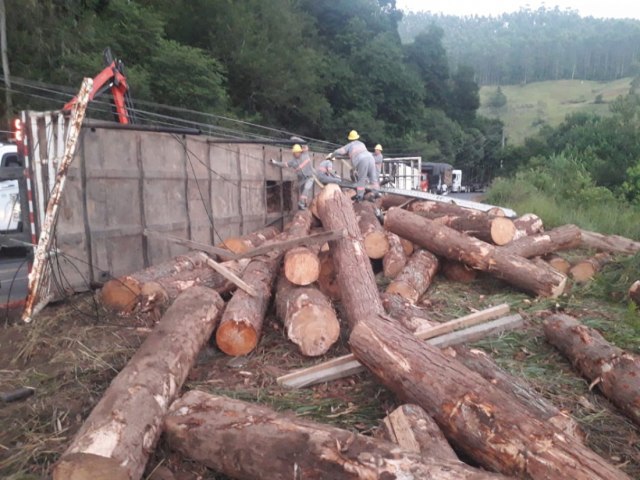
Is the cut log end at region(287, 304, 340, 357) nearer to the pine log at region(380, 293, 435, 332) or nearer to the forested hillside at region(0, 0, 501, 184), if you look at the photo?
the pine log at region(380, 293, 435, 332)

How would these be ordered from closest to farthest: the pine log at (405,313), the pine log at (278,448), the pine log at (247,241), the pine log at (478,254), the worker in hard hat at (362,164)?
the pine log at (278,448), the pine log at (405,313), the pine log at (478,254), the pine log at (247,241), the worker in hard hat at (362,164)

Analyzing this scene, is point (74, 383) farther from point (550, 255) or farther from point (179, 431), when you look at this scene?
point (550, 255)

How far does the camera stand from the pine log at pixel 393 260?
7.04 meters

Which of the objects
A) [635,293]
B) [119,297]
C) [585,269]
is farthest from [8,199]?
[635,293]

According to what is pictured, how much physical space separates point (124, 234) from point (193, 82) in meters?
15.7

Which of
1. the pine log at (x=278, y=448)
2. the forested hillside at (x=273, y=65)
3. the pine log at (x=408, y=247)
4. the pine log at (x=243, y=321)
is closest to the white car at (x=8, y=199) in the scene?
the forested hillside at (x=273, y=65)

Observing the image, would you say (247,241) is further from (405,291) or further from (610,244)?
(610,244)

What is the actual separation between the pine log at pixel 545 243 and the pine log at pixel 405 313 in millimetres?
2416

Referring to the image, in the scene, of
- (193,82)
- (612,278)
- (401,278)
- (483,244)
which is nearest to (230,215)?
(401,278)

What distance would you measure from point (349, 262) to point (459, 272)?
217 centimetres

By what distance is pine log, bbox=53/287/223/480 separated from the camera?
2624 millimetres

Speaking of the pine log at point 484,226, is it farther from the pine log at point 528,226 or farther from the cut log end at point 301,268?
the cut log end at point 301,268

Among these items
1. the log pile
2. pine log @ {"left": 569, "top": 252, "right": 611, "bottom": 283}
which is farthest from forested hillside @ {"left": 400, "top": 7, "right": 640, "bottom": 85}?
the log pile

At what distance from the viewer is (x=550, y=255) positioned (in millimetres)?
8078
